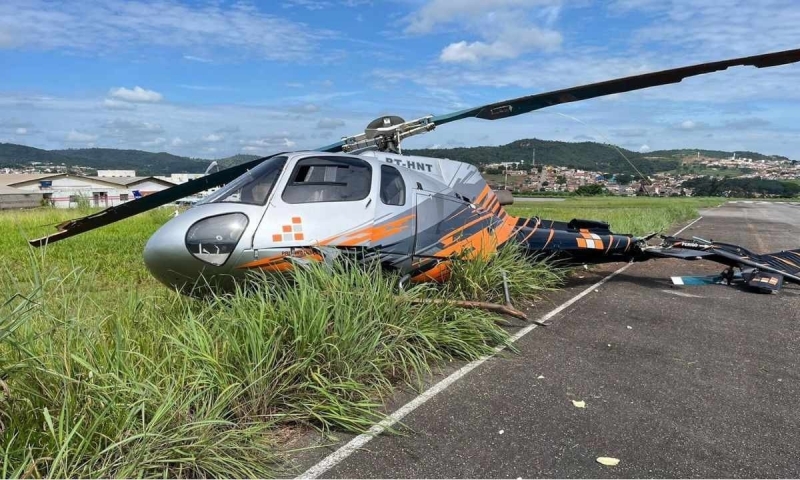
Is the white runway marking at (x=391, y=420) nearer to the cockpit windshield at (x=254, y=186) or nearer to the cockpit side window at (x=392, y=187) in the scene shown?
the cockpit side window at (x=392, y=187)

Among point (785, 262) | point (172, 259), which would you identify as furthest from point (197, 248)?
point (785, 262)

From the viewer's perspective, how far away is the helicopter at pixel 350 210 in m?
5.28

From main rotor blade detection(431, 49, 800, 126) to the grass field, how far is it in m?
2.70

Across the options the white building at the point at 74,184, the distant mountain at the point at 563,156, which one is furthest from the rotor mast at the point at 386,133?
the white building at the point at 74,184

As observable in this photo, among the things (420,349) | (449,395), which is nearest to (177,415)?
(449,395)

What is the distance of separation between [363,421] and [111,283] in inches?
281

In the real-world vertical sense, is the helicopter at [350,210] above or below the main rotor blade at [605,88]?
below

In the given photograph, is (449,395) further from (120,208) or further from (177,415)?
(120,208)

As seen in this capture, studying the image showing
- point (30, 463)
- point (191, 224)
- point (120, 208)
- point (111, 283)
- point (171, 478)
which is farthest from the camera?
point (111, 283)

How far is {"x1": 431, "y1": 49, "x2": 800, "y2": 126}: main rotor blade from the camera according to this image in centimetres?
564

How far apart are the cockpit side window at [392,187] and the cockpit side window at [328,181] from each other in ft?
A: 0.74

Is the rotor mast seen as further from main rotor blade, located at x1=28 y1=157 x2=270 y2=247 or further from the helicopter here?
main rotor blade, located at x1=28 y1=157 x2=270 y2=247

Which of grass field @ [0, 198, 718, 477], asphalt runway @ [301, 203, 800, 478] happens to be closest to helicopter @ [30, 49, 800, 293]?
grass field @ [0, 198, 718, 477]

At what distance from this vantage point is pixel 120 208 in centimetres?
596
